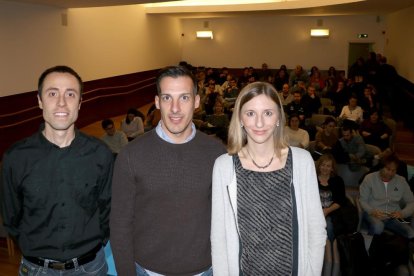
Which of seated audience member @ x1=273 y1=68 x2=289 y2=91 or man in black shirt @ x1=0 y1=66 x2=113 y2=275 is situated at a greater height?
man in black shirt @ x1=0 y1=66 x2=113 y2=275

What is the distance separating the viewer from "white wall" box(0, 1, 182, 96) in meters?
7.82

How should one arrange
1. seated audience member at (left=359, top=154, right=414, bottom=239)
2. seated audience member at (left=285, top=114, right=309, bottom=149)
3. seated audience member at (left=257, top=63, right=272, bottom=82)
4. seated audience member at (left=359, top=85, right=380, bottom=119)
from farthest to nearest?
1. seated audience member at (left=257, top=63, right=272, bottom=82)
2. seated audience member at (left=359, top=85, right=380, bottom=119)
3. seated audience member at (left=285, top=114, right=309, bottom=149)
4. seated audience member at (left=359, top=154, right=414, bottom=239)

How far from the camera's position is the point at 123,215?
1.82 meters

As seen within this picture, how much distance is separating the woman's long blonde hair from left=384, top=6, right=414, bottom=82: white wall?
9399mm

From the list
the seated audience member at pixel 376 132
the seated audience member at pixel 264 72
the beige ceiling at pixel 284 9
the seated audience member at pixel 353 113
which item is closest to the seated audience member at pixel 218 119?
the seated audience member at pixel 353 113

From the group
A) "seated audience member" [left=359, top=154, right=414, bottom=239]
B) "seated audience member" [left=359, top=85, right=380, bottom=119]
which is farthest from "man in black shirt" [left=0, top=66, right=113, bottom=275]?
"seated audience member" [left=359, top=85, right=380, bottom=119]

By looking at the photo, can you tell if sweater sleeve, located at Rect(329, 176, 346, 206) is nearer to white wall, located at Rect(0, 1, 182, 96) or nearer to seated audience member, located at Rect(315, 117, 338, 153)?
seated audience member, located at Rect(315, 117, 338, 153)

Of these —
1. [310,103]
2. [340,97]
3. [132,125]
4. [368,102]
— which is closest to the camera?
[132,125]

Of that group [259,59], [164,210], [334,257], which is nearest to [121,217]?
[164,210]

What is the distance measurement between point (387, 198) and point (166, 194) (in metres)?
3.54

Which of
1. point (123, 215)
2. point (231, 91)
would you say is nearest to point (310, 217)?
point (123, 215)

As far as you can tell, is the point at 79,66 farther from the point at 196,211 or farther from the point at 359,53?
the point at 359,53

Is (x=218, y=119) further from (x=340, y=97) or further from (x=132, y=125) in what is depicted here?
(x=340, y=97)

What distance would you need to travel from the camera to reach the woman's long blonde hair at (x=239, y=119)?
181 centimetres
